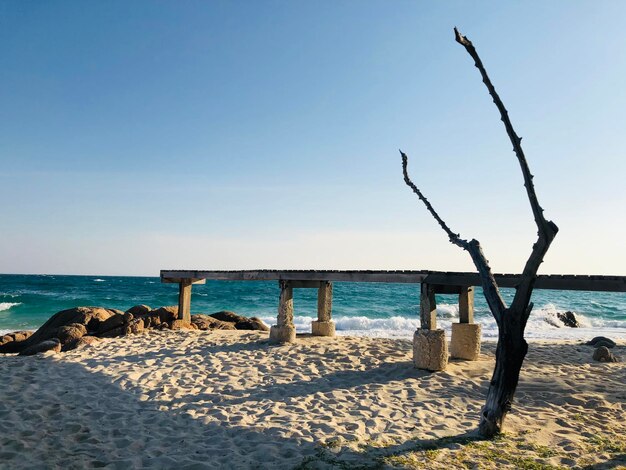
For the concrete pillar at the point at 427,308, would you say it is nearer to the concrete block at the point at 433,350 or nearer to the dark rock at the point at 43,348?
the concrete block at the point at 433,350

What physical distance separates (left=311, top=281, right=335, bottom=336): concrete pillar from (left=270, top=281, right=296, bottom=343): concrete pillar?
1059 mm

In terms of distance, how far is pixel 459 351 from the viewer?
9.40 m

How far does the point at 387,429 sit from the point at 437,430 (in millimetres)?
593

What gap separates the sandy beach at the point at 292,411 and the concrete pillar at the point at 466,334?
357 millimetres

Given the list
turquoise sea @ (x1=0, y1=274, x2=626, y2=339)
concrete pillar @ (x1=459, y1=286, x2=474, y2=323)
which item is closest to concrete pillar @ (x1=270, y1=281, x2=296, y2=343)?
concrete pillar @ (x1=459, y1=286, x2=474, y2=323)

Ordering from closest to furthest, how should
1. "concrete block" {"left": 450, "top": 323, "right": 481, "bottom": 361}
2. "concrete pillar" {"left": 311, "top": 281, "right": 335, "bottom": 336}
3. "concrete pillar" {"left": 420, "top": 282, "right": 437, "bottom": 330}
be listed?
"concrete pillar" {"left": 420, "top": 282, "right": 437, "bottom": 330}
"concrete block" {"left": 450, "top": 323, "right": 481, "bottom": 361}
"concrete pillar" {"left": 311, "top": 281, "right": 335, "bottom": 336}

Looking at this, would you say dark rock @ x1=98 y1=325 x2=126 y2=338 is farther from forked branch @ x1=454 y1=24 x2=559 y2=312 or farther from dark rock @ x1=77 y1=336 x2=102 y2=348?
forked branch @ x1=454 y1=24 x2=559 y2=312

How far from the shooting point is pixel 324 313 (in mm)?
12422

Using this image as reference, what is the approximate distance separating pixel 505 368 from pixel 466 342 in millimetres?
4560

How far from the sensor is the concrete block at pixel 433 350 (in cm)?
822

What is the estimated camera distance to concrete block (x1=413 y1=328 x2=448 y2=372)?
822 cm

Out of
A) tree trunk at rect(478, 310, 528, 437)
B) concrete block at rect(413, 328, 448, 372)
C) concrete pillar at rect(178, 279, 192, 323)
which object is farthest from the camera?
concrete pillar at rect(178, 279, 192, 323)

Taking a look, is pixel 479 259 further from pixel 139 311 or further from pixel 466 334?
pixel 139 311

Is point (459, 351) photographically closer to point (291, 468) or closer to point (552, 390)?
point (552, 390)
